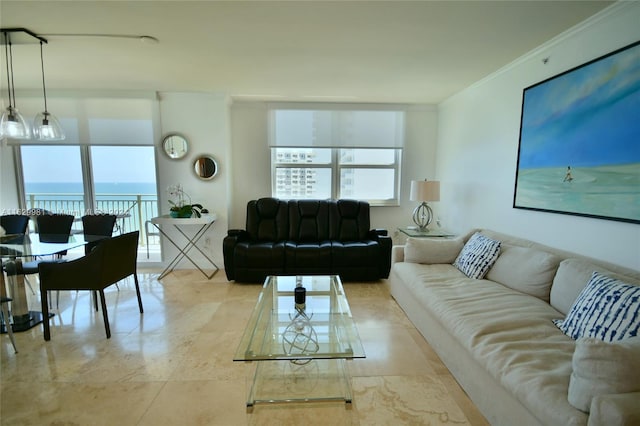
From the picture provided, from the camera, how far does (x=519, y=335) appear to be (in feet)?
5.13

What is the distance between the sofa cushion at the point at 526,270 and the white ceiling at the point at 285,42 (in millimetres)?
1702

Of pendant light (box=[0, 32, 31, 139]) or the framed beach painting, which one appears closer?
the framed beach painting

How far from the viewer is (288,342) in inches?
69.8

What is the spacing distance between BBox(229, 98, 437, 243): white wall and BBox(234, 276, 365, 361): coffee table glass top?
6.97ft

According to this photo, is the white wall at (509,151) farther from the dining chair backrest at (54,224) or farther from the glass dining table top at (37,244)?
the dining chair backrest at (54,224)

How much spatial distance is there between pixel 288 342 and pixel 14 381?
5.95 ft

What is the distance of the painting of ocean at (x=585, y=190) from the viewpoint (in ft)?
5.63

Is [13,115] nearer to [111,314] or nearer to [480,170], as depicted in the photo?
[111,314]

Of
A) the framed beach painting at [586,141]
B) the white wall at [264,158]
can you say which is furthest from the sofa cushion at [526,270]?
the white wall at [264,158]

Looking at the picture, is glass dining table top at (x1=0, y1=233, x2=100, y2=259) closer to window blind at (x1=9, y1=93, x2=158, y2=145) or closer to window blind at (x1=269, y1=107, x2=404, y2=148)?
window blind at (x1=9, y1=93, x2=158, y2=145)

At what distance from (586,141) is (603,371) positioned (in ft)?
5.45

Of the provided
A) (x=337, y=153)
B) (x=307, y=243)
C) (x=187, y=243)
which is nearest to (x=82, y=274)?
(x=187, y=243)

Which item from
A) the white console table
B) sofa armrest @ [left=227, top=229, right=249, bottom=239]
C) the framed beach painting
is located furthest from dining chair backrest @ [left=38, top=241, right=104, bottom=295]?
the framed beach painting

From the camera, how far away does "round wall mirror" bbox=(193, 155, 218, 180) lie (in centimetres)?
396
